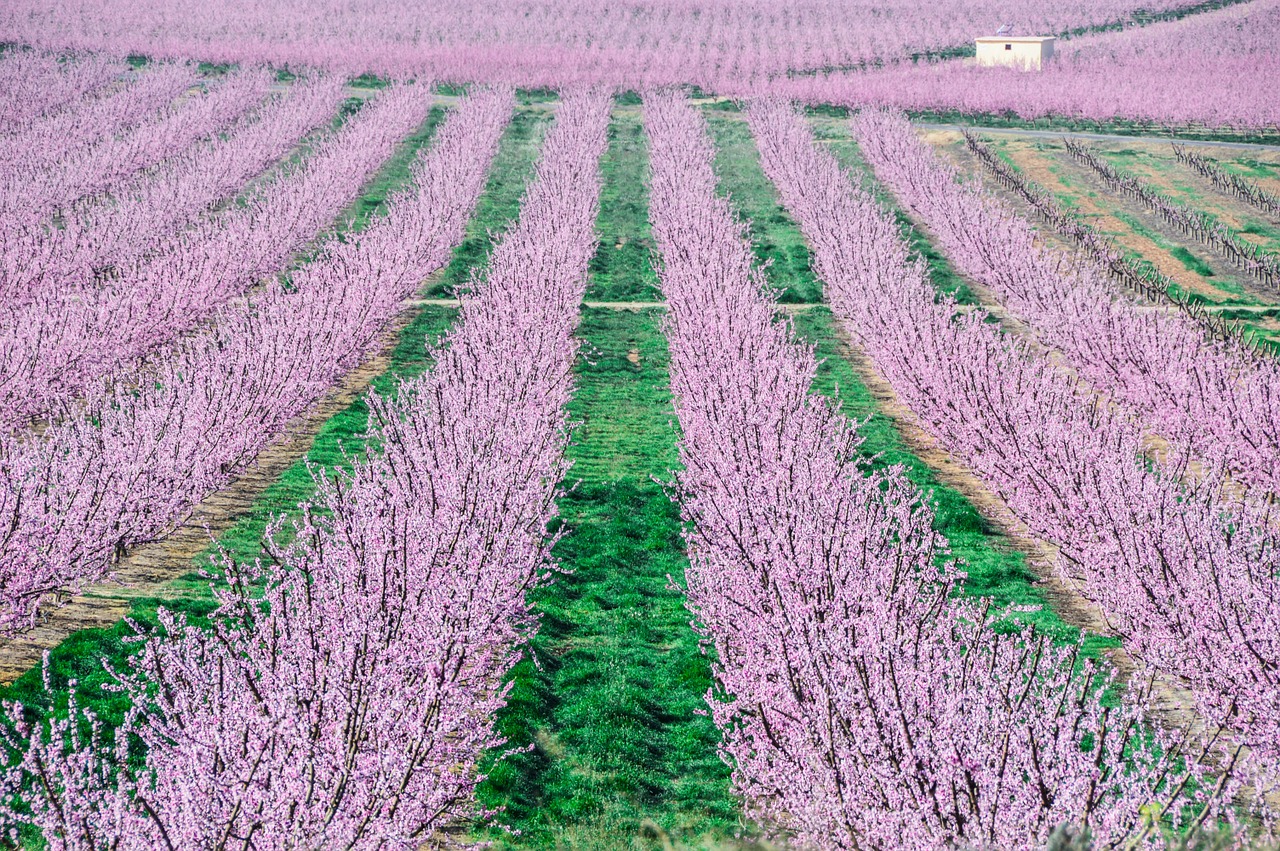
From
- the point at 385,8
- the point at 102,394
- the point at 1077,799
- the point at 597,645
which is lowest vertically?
the point at 597,645

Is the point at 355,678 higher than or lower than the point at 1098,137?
lower

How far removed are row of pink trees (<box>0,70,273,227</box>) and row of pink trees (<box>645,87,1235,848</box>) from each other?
2720 centimetres

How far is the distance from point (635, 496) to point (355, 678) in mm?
10674

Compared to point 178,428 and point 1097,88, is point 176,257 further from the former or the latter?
point 1097,88

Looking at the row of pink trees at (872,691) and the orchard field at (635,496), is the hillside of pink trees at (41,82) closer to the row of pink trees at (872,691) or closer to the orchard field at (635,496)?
the orchard field at (635,496)

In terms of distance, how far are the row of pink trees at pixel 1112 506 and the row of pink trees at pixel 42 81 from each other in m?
42.0

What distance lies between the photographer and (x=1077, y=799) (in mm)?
6660

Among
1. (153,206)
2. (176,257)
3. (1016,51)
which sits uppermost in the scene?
(1016,51)

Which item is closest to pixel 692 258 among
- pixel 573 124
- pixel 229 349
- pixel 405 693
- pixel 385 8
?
pixel 229 349

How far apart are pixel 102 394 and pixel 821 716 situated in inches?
635

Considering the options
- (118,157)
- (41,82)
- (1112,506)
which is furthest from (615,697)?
(41,82)

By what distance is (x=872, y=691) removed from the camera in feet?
26.6

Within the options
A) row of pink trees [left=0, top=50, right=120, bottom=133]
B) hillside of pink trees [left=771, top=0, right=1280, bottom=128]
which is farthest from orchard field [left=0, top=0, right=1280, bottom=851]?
hillside of pink trees [left=771, top=0, right=1280, bottom=128]

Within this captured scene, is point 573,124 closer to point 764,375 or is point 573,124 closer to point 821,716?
point 764,375
